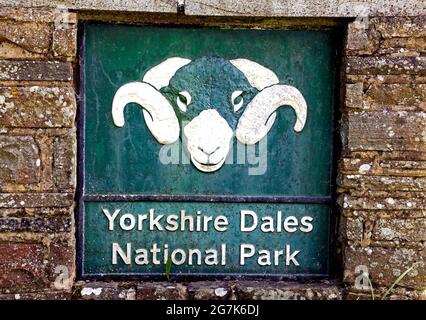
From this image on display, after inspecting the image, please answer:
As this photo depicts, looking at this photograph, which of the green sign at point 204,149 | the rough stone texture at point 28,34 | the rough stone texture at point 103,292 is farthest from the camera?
the green sign at point 204,149

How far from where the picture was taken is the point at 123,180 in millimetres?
3523

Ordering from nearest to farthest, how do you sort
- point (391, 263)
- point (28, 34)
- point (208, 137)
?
1. point (28, 34)
2. point (391, 263)
3. point (208, 137)

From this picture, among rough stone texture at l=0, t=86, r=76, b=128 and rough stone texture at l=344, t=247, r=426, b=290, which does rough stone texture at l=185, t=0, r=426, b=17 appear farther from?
rough stone texture at l=344, t=247, r=426, b=290

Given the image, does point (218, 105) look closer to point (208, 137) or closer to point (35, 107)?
point (208, 137)

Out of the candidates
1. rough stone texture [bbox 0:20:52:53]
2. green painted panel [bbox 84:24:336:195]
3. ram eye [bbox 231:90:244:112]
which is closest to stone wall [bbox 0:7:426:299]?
rough stone texture [bbox 0:20:52:53]

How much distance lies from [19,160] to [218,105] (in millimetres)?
1066

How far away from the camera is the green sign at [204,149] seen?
3494 millimetres

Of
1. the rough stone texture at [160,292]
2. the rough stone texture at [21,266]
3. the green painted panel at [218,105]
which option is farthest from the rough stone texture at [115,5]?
the rough stone texture at [160,292]

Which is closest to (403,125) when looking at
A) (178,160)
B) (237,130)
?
(237,130)

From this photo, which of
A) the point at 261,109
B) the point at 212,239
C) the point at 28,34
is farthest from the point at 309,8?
the point at 28,34

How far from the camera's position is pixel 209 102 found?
3.52m

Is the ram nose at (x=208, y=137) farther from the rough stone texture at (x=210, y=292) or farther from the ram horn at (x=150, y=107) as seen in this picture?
the rough stone texture at (x=210, y=292)

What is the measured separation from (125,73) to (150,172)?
21.4 inches

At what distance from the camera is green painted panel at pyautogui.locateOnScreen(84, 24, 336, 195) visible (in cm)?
349
